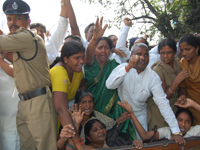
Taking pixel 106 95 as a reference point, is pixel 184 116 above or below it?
below

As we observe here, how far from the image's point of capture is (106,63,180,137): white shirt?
211 cm

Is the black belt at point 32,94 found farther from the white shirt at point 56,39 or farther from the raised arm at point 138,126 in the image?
the white shirt at point 56,39

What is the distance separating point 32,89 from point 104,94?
1.03m

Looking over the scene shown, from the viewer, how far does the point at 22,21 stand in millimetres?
1986

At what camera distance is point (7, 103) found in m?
2.26

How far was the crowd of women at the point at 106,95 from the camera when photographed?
79.7 inches

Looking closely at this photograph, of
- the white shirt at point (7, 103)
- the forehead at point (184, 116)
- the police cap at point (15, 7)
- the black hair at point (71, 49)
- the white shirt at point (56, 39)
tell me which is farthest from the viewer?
the white shirt at point (56, 39)

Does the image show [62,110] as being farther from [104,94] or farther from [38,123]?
[104,94]

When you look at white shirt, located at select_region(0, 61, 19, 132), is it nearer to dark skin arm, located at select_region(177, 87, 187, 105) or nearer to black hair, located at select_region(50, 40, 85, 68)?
black hair, located at select_region(50, 40, 85, 68)

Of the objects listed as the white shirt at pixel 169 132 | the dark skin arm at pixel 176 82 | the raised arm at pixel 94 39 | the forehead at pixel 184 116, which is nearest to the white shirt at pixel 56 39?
the raised arm at pixel 94 39

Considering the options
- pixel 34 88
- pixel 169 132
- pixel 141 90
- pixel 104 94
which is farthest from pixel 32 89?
pixel 169 132

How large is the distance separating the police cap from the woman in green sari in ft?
2.89

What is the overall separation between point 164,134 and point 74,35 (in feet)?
5.98

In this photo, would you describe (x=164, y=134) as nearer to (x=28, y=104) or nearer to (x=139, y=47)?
(x=139, y=47)
